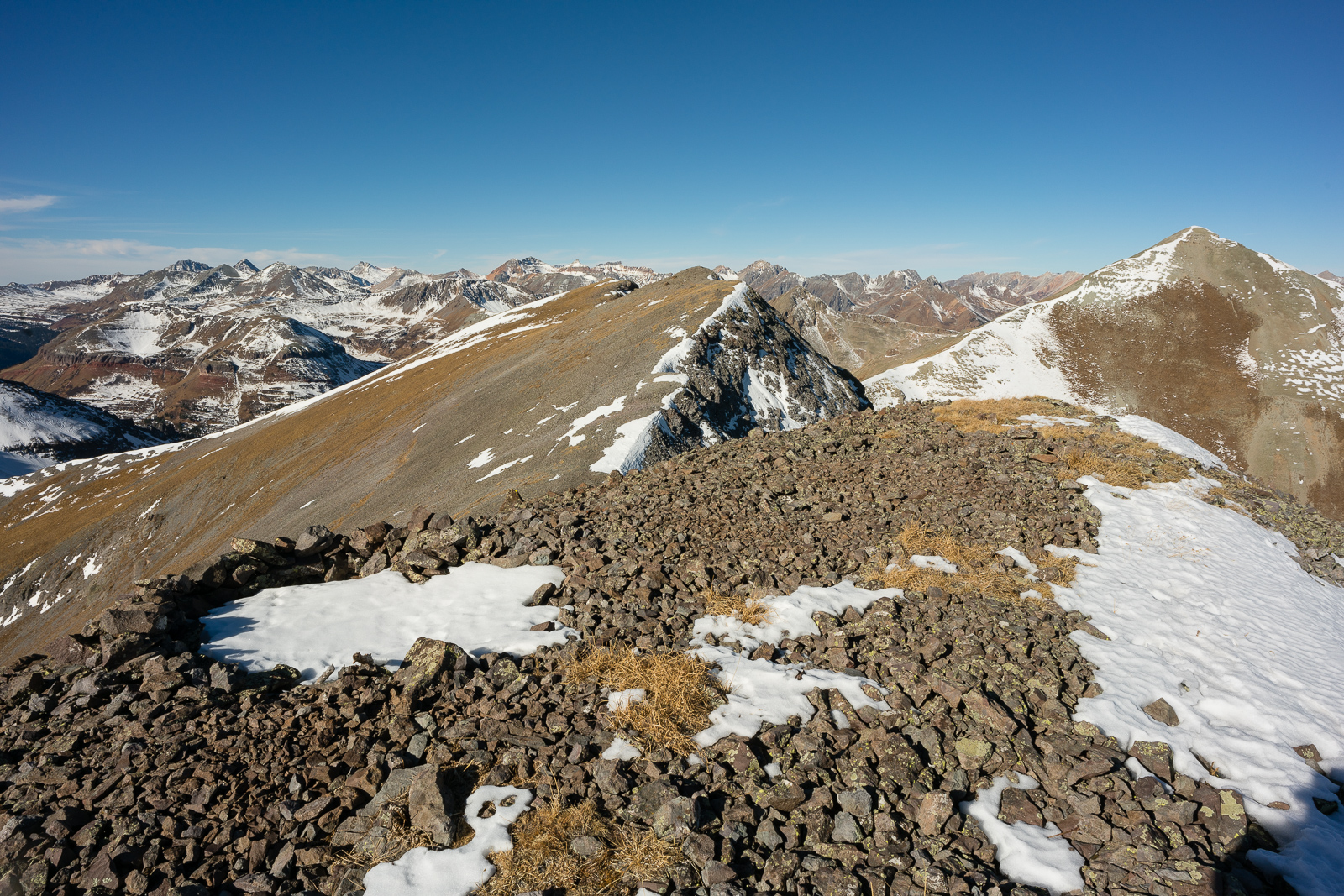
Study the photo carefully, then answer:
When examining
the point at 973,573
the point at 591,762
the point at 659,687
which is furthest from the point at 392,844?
the point at 973,573

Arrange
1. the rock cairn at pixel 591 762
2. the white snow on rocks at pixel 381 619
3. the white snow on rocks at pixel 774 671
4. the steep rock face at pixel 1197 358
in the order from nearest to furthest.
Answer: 1. the rock cairn at pixel 591 762
2. the white snow on rocks at pixel 774 671
3. the white snow on rocks at pixel 381 619
4. the steep rock face at pixel 1197 358

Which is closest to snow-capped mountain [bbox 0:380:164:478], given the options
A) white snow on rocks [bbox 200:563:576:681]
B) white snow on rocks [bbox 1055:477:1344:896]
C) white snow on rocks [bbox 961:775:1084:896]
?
white snow on rocks [bbox 200:563:576:681]

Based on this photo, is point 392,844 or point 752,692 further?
point 752,692

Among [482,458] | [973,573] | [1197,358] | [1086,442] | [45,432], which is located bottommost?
[45,432]

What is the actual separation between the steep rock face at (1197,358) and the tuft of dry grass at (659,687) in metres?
88.0

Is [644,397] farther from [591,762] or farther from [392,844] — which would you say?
[392,844]

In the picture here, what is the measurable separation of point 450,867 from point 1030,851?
23.8 feet

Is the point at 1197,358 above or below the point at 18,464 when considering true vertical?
above

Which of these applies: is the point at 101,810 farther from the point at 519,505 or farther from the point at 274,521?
the point at 274,521

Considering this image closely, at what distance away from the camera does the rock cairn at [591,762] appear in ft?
21.0

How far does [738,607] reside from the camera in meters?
11.8

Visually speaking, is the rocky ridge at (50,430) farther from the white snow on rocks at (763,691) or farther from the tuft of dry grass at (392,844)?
the white snow on rocks at (763,691)

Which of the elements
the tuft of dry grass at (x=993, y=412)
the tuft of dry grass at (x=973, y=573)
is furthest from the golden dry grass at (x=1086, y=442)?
the tuft of dry grass at (x=973, y=573)

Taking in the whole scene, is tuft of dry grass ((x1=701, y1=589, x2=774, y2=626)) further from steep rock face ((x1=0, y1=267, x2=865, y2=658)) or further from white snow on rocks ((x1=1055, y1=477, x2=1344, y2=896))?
steep rock face ((x1=0, y1=267, x2=865, y2=658))
